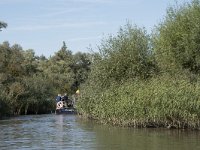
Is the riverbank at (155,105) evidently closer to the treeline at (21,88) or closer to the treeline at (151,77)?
the treeline at (151,77)

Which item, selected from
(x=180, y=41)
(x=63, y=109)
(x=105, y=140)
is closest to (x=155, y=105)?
(x=105, y=140)

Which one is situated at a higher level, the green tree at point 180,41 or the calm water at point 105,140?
the green tree at point 180,41

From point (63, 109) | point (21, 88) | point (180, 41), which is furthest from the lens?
point (21, 88)

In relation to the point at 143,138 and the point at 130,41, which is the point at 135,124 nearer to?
the point at 143,138

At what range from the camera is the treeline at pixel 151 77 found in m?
27.6

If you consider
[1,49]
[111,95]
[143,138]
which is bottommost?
[143,138]

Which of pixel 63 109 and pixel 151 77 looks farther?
pixel 63 109

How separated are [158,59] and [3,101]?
51.6 ft

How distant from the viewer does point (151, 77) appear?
38469mm

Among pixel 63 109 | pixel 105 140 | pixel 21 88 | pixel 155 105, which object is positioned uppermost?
pixel 21 88

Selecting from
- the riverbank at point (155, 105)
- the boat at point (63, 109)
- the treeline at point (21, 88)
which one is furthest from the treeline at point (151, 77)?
the boat at point (63, 109)

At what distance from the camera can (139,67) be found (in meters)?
39.7

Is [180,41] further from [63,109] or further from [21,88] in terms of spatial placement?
[21,88]

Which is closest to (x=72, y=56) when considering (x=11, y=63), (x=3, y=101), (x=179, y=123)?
(x=11, y=63)
